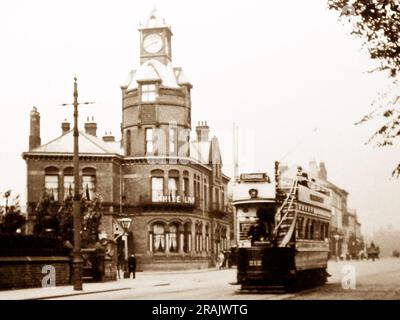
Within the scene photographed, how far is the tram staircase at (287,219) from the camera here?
2067 centimetres

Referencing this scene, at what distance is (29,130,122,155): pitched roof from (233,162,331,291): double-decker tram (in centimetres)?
2370

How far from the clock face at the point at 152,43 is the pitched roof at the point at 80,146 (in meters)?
20.3

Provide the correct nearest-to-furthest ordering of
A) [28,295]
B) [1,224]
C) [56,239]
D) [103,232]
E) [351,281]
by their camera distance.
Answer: [28,295] < [351,281] < [56,239] < [1,224] < [103,232]

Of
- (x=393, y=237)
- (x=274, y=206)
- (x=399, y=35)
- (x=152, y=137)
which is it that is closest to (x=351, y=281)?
(x=274, y=206)

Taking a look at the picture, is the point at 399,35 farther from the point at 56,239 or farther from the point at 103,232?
the point at 103,232

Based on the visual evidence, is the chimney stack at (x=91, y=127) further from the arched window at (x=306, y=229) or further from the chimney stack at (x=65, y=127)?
the arched window at (x=306, y=229)

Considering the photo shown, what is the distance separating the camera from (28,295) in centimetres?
2042

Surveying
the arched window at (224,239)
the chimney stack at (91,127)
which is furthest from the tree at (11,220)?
the arched window at (224,239)

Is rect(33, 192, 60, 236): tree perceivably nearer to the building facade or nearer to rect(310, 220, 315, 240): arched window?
the building facade

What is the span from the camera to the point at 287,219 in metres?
20.7

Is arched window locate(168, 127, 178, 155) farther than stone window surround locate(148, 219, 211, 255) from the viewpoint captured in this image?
No

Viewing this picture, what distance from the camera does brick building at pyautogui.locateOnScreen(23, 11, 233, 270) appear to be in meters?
43.8

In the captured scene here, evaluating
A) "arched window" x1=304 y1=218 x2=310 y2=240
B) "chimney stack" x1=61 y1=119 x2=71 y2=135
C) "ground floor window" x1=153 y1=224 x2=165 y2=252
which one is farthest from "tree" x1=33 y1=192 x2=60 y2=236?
"arched window" x1=304 y1=218 x2=310 y2=240
